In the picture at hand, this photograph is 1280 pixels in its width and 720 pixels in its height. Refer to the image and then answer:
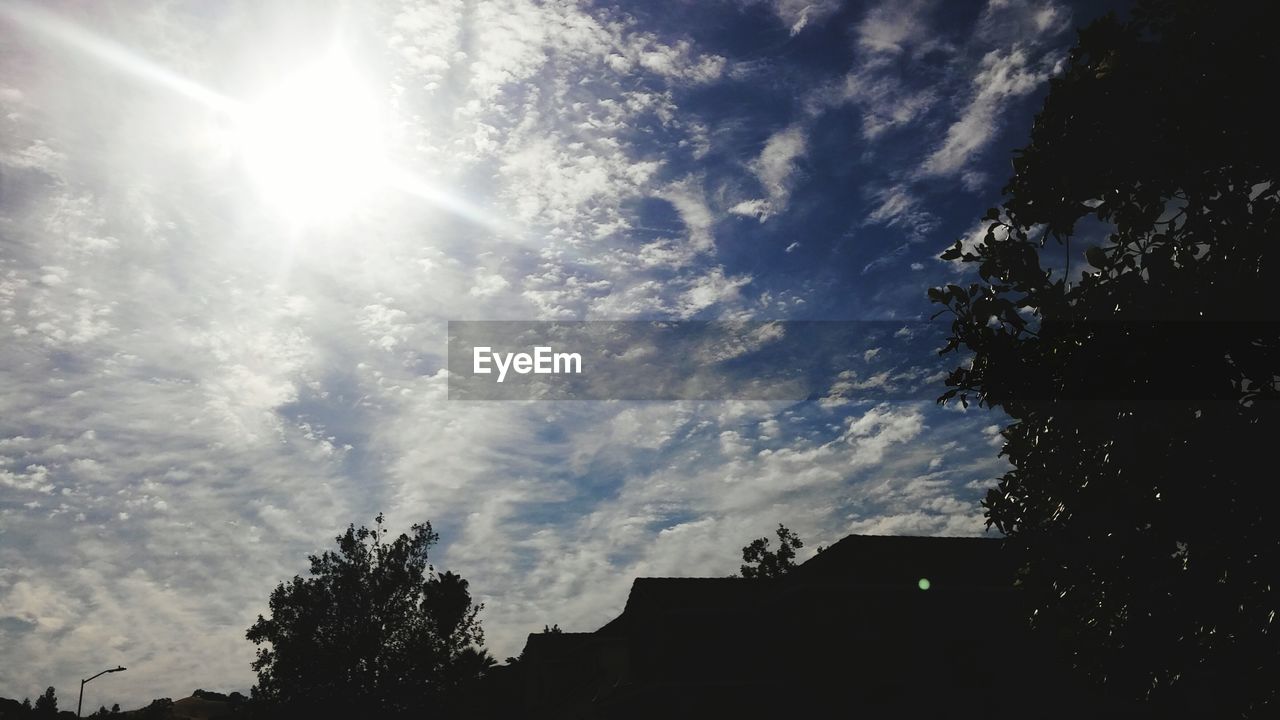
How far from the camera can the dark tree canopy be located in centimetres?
999

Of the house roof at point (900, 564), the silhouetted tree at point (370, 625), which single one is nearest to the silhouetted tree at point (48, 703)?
the silhouetted tree at point (370, 625)

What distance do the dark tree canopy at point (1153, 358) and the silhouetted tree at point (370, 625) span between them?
49.8 m

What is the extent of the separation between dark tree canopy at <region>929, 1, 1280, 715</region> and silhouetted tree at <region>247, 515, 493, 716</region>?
4978 cm

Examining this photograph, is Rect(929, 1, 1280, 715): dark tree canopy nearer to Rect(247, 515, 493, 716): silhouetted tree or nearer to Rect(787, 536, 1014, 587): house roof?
Rect(787, 536, 1014, 587): house roof

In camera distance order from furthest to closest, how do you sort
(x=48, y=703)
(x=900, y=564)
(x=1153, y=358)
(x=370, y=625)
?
(x=48, y=703)
(x=370, y=625)
(x=900, y=564)
(x=1153, y=358)

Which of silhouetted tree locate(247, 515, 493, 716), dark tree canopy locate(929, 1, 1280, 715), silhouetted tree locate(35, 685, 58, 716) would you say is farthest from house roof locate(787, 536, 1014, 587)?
silhouetted tree locate(35, 685, 58, 716)

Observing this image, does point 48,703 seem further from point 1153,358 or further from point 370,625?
point 1153,358

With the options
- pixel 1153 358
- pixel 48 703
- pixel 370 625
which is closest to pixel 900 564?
pixel 1153 358

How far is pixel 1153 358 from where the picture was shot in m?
10.4

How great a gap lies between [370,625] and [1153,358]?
57953mm

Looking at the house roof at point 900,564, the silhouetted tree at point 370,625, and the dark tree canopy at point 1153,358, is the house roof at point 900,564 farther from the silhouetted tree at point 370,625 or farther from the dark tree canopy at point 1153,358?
the silhouetted tree at point 370,625

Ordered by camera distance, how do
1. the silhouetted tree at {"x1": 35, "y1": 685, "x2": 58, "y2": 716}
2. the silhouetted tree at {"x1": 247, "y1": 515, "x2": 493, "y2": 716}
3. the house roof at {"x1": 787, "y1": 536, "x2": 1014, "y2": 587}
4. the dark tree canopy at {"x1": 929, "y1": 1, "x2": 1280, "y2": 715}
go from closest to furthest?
the dark tree canopy at {"x1": 929, "y1": 1, "x2": 1280, "y2": 715} < the house roof at {"x1": 787, "y1": 536, "x2": 1014, "y2": 587} < the silhouetted tree at {"x1": 247, "y1": 515, "x2": 493, "y2": 716} < the silhouetted tree at {"x1": 35, "y1": 685, "x2": 58, "y2": 716}

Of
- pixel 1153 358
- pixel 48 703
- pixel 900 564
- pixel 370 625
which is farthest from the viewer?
pixel 48 703

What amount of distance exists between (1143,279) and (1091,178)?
198 centimetres
